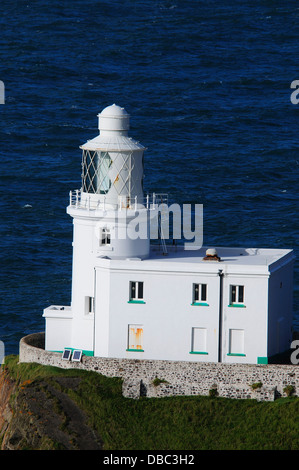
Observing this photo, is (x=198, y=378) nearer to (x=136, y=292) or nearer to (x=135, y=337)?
(x=135, y=337)

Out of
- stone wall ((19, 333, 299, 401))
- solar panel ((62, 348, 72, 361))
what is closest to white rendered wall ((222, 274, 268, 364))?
stone wall ((19, 333, 299, 401))

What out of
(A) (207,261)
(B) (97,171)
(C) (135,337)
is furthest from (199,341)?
(B) (97,171)

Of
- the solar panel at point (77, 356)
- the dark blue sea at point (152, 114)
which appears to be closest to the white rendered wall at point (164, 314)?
the solar panel at point (77, 356)

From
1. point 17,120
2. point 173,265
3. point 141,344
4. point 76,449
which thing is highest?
point 17,120

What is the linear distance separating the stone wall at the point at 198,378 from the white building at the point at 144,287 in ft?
2.77

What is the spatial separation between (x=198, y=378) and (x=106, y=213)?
8905 millimetres

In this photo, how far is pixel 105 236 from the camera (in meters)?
56.8

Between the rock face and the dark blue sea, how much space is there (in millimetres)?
19319

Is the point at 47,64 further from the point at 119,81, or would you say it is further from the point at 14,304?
the point at 14,304

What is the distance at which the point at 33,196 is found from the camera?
100m

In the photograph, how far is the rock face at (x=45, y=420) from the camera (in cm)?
5119

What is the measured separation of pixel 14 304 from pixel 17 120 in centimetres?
4173

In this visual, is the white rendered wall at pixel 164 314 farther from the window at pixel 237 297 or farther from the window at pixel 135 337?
the window at pixel 237 297

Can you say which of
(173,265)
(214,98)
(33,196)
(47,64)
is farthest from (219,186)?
(173,265)
